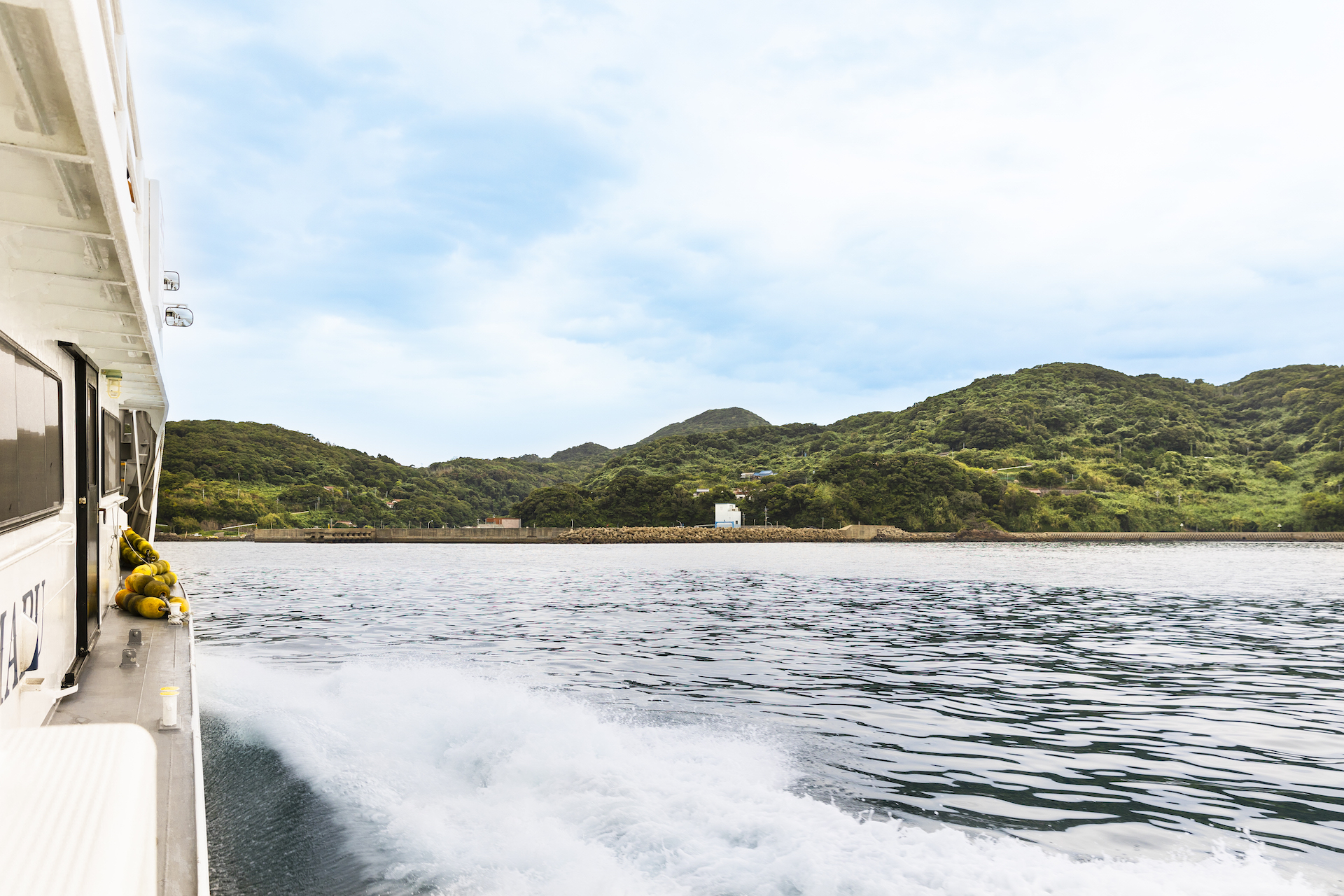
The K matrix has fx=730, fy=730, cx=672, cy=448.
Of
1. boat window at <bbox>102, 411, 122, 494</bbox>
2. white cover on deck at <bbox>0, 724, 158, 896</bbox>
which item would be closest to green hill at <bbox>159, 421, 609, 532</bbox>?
boat window at <bbox>102, 411, 122, 494</bbox>

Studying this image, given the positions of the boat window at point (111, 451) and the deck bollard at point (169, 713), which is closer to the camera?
the deck bollard at point (169, 713)

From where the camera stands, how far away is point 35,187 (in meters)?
2.89

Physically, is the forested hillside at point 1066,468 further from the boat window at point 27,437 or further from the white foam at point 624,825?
the boat window at point 27,437

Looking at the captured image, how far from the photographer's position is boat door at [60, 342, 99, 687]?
6.16 m

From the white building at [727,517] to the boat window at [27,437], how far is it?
106877 mm

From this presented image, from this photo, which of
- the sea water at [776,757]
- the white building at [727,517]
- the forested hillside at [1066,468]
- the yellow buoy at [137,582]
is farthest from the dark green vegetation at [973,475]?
the yellow buoy at [137,582]

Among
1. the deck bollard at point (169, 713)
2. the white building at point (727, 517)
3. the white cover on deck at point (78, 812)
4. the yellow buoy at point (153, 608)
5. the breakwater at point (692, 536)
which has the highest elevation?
the white cover on deck at point (78, 812)

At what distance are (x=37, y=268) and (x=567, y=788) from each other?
205 inches

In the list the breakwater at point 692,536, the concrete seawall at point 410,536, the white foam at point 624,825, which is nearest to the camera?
the white foam at point 624,825

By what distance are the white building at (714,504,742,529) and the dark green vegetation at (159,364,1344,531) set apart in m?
9.64

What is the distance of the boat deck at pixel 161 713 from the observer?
11.0 ft

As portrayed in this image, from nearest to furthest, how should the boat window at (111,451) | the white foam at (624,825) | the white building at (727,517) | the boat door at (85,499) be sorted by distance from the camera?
the white foam at (624,825), the boat door at (85,499), the boat window at (111,451), the white building at (727,517)

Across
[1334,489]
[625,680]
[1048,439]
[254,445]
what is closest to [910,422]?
[1048,439]

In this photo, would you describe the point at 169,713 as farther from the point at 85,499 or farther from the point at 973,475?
the point at 973,475
